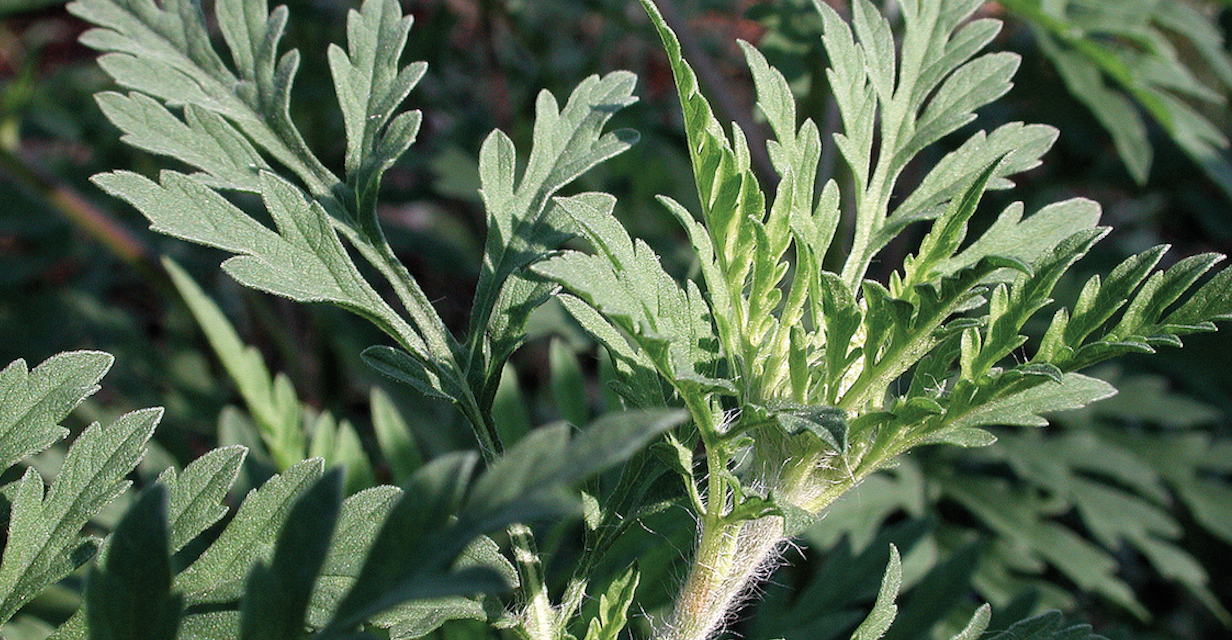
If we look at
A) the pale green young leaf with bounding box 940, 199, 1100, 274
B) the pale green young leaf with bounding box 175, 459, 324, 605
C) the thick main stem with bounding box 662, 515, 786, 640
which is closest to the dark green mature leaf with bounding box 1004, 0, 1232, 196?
the pale green young leaf with bounding box 940, 199, 1100, 274

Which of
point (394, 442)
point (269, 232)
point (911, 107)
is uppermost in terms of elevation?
point (269, 232)

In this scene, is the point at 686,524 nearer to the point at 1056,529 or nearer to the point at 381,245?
the point at 381,245

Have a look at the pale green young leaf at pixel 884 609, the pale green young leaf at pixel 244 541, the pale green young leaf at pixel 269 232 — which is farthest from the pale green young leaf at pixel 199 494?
the pale green young leaf at pixel 884 609

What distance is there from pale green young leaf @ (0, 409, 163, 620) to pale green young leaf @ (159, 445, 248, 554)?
4cm

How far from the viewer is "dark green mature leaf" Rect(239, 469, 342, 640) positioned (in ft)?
1.64

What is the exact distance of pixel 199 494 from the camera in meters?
0.78

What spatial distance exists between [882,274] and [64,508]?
175 cm

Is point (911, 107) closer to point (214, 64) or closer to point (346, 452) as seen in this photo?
point (214, 64)

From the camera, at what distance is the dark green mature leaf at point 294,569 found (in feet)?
1.64

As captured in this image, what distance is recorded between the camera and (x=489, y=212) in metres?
0.86

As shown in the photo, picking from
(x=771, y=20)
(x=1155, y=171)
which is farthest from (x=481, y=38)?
(x=1155, y=171)

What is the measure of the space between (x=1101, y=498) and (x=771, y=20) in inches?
39.0

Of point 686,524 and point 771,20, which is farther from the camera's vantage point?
point 771,20

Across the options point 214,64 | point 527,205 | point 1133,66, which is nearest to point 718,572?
point 527,205
